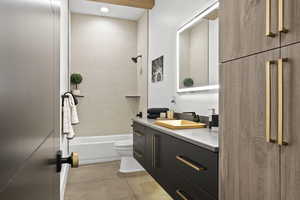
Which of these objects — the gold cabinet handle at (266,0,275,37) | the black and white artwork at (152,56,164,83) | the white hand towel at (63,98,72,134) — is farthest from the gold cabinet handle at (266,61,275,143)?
the black and white artwork at (152,56,164,83)

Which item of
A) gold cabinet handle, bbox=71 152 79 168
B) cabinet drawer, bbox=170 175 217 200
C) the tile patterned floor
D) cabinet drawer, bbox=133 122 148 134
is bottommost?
the tile patterned floor

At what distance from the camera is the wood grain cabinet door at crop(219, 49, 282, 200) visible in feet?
2.68

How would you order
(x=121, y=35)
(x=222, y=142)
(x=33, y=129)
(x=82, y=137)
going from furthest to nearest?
(x=121, y=35), (x=82, y=137), (x=222, y=142), (x=33, y=129)

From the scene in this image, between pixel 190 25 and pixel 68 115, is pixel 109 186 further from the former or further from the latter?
pixel 190 25

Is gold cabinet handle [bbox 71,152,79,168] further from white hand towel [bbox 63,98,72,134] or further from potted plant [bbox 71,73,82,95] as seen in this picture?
potted plant [bbox 71,73,82,95]

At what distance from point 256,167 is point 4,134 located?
0.94 m

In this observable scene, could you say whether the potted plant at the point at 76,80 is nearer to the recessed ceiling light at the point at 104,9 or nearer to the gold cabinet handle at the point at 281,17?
the recessed ceiling light at the point at 104,9

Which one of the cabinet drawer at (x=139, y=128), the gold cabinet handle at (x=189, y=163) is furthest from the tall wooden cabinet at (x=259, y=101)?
the cabinet drawer at (x=139, y=128)

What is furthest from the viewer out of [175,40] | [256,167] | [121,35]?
[121,35]

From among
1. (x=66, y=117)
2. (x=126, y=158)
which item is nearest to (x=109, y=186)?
(x=126, y=158)

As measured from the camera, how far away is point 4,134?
23 cm

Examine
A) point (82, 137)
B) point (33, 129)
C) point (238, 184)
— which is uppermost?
point (33, 129)

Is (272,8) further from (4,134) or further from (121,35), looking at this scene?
(121,35)

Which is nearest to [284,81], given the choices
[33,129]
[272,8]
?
[272,8]
